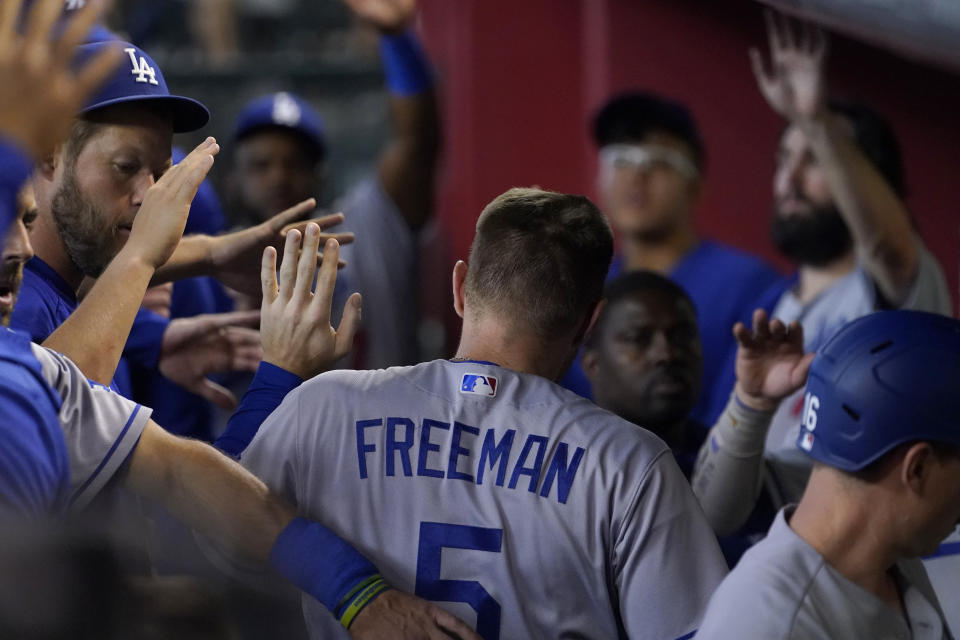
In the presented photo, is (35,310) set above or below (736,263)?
above

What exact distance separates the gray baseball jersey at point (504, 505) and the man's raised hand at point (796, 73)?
213cm

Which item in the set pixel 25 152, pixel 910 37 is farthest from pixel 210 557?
pixel 910 37

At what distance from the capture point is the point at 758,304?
173 inches

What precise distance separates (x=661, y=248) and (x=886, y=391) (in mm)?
2900

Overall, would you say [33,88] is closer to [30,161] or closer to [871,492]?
[30,161]

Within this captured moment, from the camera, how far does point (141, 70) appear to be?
2334 millimetres

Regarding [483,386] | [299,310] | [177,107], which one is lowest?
[483,386]

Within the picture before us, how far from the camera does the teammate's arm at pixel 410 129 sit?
4895 millimetres

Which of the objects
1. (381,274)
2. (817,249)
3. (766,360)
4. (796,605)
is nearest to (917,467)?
(796,605)

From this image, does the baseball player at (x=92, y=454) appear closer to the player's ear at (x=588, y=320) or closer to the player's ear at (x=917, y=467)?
the player's ear at (x=588, y=320)

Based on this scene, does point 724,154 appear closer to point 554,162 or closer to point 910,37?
point 554,162

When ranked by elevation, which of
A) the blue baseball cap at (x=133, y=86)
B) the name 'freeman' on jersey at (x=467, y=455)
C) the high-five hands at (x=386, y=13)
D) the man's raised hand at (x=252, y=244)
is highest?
the high-five hands at (x=386, y=13)

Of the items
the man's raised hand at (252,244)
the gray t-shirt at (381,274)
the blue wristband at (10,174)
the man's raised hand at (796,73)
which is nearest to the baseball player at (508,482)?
the man's raised hand at (252,244)

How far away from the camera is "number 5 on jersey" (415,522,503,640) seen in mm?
1953
